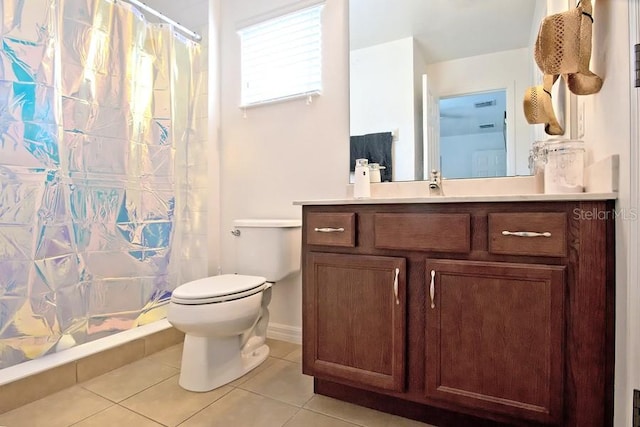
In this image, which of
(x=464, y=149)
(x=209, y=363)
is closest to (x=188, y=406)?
(x=209, y=363)

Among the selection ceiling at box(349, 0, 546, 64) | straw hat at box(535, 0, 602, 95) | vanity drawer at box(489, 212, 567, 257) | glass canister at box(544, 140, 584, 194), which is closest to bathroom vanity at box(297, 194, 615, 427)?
vanity drawer at box(489, 212, 567, 257)

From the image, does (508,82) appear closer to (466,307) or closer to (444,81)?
(444,81)

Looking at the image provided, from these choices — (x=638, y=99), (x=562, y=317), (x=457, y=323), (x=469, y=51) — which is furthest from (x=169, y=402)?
(x=469, y=51)

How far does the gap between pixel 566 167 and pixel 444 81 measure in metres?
0.75

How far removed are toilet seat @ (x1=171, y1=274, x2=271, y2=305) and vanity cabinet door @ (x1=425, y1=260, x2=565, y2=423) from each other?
0.83m

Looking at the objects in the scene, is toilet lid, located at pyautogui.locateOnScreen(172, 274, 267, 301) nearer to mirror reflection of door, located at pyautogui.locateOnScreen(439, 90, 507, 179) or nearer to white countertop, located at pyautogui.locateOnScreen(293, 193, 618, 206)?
white countertop, located at pyautogui.locateOnScreen(293, 193, 618, 206)

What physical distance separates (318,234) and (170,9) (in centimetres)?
209

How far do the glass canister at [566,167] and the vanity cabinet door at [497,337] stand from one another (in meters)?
0.38

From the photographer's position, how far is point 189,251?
2316 millimetres

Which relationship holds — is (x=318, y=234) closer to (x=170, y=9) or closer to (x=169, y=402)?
(x=169, y=402)

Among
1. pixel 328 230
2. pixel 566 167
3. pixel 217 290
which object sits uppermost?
pixel 566 167

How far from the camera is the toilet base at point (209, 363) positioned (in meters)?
1.59

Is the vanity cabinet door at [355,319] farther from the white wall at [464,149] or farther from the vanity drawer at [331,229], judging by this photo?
the white wall at [464,149]

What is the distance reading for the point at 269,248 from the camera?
1.94 m
